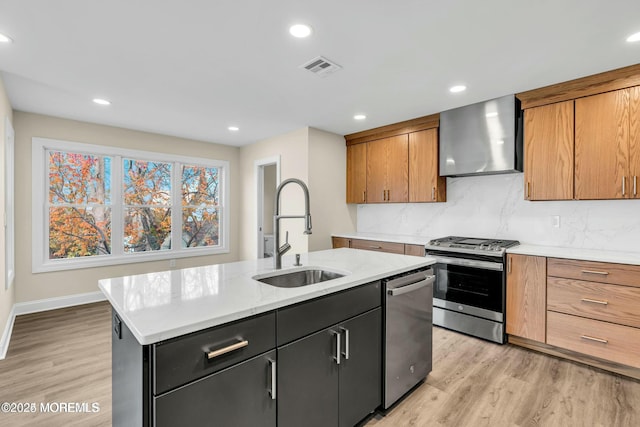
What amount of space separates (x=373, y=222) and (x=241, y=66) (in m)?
3.06

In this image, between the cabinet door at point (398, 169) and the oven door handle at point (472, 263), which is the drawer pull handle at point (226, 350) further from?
the cabinet door at point (398, 169)

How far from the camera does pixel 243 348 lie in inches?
47.4

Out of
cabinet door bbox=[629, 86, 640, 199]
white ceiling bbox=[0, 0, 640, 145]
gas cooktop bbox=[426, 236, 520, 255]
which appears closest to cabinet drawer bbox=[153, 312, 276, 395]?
white ceiling bbox=[0, 0, 640, 145]

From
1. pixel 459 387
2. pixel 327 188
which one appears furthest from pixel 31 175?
pixel 459 387

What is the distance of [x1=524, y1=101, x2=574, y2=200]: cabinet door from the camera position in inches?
110

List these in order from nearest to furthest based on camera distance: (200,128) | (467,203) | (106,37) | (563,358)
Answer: (106,37), (563,358), (467,203), (200,128)

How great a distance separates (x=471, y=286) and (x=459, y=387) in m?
1.15

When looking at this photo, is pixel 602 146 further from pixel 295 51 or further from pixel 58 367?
pixel 58 367

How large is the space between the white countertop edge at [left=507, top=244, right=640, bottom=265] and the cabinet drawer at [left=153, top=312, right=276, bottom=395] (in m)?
2.60

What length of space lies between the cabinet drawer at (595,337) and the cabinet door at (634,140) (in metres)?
1.08

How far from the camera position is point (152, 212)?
478 centimetres

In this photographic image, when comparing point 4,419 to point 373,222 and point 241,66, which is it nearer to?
point 241,66

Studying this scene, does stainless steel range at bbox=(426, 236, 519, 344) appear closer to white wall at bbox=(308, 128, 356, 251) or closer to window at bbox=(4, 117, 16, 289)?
white wall at bbox=(308, 128, 356, 251)

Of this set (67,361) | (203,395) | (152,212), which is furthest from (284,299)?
(152,212)
